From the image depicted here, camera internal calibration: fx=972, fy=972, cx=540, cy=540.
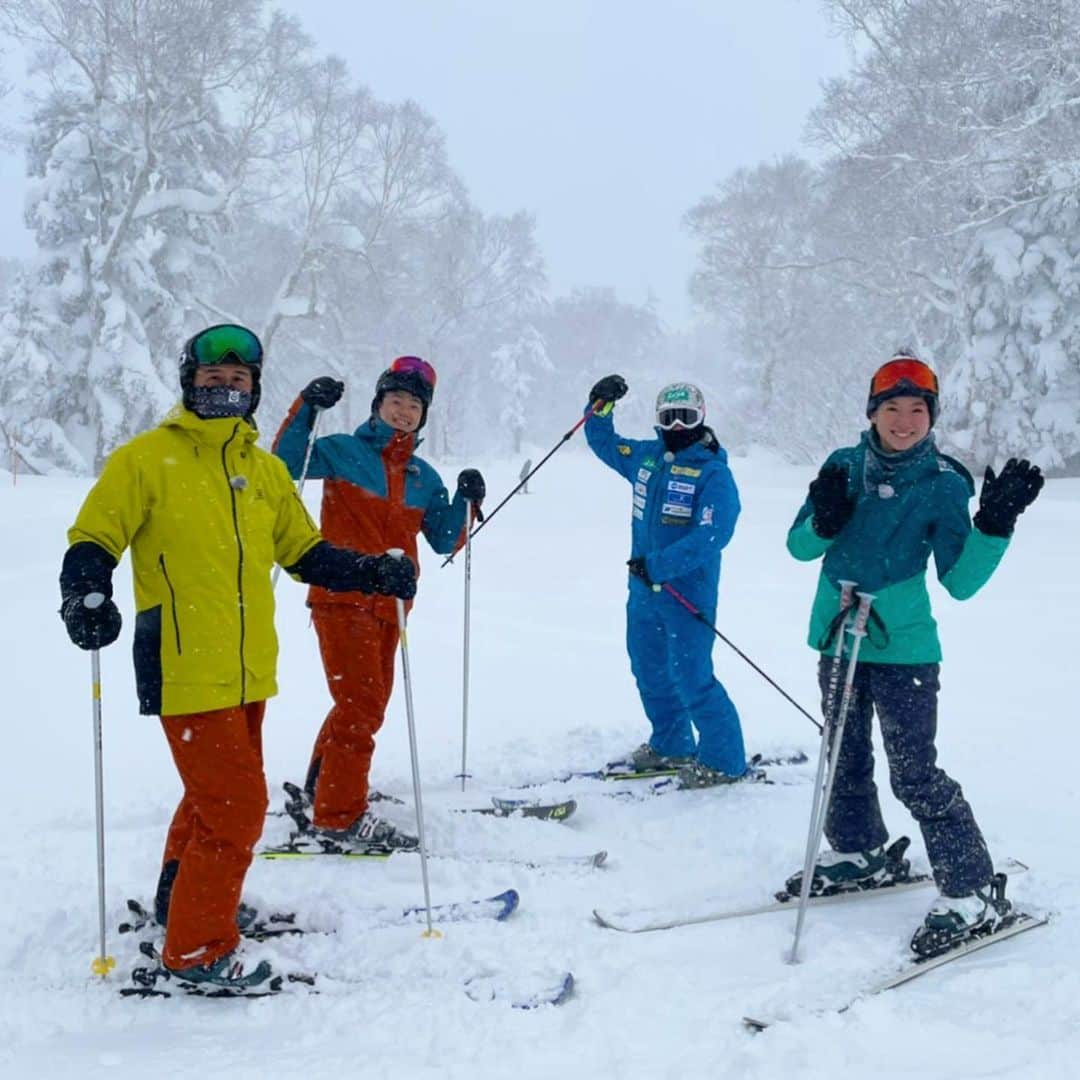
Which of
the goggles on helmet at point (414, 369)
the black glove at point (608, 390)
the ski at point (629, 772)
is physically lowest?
the ski at point (629, 772)

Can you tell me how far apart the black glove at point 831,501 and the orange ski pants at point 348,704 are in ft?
6.40

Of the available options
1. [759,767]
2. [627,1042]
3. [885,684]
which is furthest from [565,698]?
[627,1042]

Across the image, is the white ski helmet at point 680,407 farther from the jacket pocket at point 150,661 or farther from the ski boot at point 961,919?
the jacket pocket at point 150,661

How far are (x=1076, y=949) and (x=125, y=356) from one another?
21370 millimetres

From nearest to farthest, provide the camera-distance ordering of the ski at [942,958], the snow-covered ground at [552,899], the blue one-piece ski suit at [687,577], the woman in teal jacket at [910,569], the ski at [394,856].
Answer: the snow-covered ground at [552,899] < the ski at [942,958] < the woman in teal jacket at [910,569] < the ski at [394,856] < the blue one-piece ski suit at [687,577]

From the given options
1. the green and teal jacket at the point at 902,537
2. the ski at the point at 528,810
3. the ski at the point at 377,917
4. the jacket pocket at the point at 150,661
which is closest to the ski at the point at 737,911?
the ski at the point at 377,917

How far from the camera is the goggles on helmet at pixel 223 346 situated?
3.21 meters

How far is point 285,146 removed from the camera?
25.1 meters

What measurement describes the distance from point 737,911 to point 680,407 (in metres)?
2.51

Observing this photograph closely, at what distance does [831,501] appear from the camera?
11.3 ft

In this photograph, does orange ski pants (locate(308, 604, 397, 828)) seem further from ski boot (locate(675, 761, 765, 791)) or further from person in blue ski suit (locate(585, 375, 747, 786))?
ski boot (locate(675, 761, 765, 791))

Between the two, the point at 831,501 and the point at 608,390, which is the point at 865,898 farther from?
the point at 608,390

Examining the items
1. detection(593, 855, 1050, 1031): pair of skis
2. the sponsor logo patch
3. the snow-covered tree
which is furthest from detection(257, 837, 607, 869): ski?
the snow-covered tree

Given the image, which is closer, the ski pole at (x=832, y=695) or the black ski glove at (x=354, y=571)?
the ski pole at (x=832, y=695)
